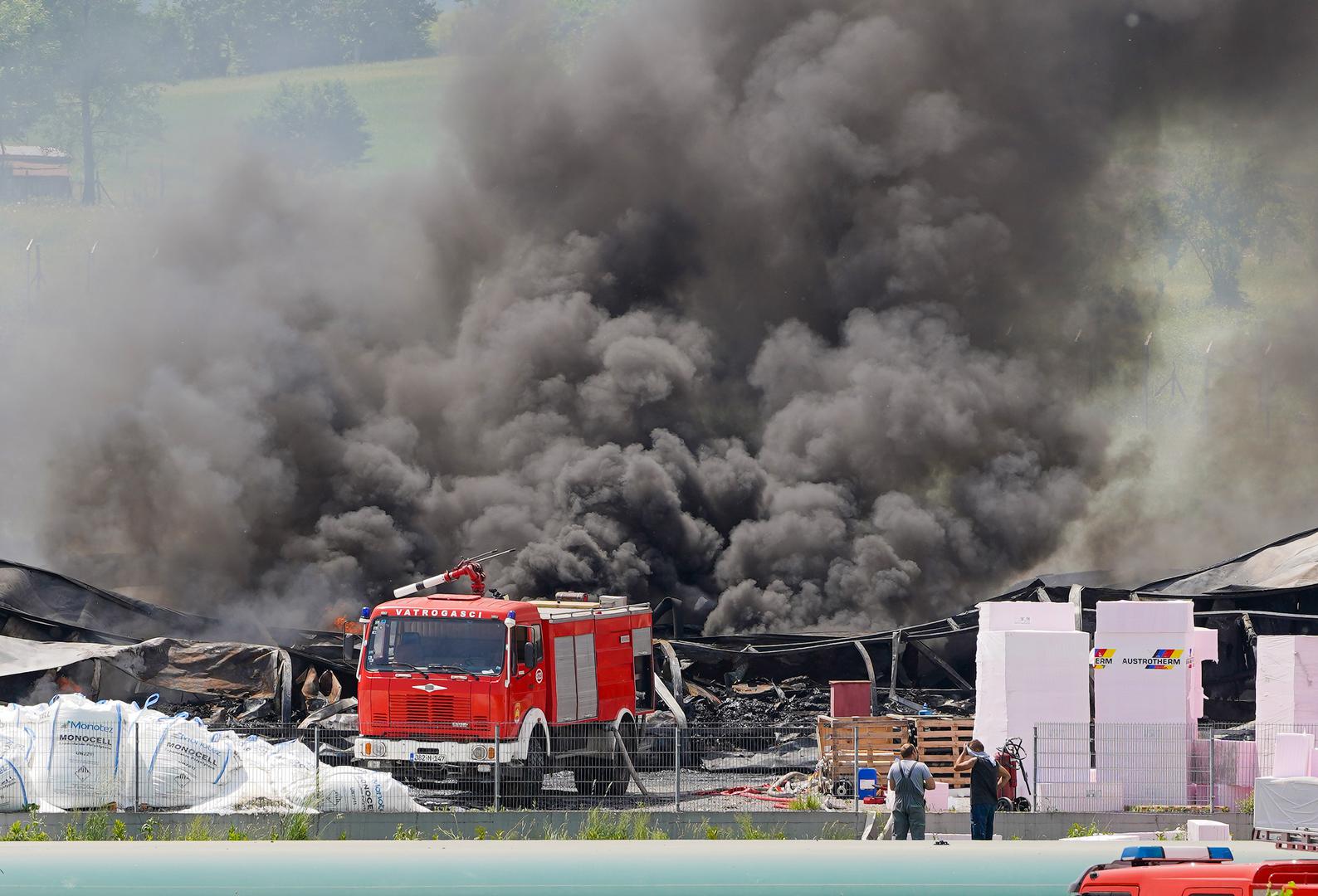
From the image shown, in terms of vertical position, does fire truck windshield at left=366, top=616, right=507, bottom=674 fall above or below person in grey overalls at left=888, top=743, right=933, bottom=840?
above

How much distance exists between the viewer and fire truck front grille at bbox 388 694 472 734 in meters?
18.2

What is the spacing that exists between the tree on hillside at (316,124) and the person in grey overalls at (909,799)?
62.1 metres

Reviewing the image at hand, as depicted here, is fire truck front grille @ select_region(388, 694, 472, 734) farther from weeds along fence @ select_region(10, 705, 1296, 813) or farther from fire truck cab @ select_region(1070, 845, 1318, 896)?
fire truck cab @ select_region(1070, 845, 1318, 896)

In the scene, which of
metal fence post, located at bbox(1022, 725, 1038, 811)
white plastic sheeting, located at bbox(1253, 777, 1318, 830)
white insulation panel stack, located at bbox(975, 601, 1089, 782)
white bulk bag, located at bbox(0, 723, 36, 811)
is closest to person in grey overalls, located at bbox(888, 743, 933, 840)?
metal fence post, located at bbox(1022, 725, 1038, 811)

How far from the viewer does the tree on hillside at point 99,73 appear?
7250cm

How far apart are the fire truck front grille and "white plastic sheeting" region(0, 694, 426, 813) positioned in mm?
1872

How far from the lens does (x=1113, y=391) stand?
57.5m

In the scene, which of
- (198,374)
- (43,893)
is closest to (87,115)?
(198,374)

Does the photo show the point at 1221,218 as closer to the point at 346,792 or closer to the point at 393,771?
the point at 393,771

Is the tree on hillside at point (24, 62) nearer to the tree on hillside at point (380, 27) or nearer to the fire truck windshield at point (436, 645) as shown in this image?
the tree on hillside at point (380, 27)

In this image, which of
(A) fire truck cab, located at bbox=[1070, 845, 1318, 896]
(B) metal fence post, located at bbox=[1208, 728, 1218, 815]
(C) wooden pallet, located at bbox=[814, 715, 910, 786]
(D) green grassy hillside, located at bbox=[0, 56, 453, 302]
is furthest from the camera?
(D) green grassy hillside, located at bbox=[0, 56, 453, 302]

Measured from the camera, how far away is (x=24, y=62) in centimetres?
7125

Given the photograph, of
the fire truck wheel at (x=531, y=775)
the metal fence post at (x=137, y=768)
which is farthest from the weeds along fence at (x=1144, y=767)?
the metal fence post at (x=137, y=768)

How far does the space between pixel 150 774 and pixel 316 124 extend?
62085mm
